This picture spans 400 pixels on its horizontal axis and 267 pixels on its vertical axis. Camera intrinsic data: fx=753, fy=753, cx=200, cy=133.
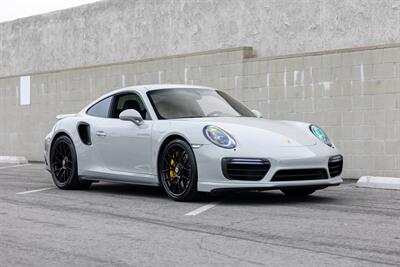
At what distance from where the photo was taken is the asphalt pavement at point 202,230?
16.6 feet

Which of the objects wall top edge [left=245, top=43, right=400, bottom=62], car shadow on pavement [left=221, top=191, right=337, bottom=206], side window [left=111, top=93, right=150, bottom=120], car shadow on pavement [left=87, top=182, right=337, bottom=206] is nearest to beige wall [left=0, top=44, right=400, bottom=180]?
wall top edge [left=245, top=43, right=400, bottom=62]

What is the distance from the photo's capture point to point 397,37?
11938 mm

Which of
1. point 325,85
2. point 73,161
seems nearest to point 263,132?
point 73,161

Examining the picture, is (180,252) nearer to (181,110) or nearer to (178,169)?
(178,169)

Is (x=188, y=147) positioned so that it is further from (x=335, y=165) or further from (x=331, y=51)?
(x=331, y=51)

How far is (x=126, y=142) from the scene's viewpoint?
8852 millimetres

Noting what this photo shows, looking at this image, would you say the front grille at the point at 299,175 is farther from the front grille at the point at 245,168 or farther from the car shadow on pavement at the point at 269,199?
the car shadow on pavement at the point at 269,199

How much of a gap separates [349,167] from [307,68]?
1.82 meters

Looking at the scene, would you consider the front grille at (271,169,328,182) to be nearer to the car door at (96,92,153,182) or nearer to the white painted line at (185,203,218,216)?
the white painted line at (185,203,218,216)

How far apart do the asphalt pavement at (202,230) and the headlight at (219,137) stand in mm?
638

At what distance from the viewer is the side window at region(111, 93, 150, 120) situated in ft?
29.7

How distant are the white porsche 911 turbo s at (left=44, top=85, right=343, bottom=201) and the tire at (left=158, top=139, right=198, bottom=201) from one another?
0.01 metres

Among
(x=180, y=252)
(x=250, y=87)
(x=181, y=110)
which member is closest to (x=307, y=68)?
(x=250, y=87)

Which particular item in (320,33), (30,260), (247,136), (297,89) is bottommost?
→ (30,260)
